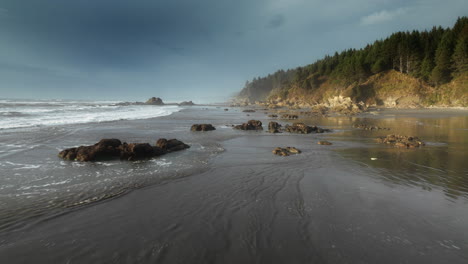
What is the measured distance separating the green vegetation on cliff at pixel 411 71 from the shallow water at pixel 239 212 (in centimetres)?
5695

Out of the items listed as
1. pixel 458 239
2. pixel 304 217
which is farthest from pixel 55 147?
pixel 458 239

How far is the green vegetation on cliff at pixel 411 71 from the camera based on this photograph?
161 feet

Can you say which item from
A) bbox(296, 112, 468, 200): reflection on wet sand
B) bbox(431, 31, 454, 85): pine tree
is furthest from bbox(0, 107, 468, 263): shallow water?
bbox(431, 31, 454, 85): pine tree

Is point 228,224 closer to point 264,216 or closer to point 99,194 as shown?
point 264,216

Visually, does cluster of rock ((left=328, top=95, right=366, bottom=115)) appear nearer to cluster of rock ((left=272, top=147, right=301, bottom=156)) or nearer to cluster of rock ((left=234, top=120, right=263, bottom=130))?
cluster of rock ((left=234, top=120, right=263, bottom=130))

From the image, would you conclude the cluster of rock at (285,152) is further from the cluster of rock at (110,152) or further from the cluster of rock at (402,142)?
the cluster of rock at (402,142)

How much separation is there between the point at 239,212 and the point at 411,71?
7905 cm

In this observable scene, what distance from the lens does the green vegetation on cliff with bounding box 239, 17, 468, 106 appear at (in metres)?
49.2

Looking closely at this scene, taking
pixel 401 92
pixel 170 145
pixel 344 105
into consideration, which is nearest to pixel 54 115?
pixel 170 145

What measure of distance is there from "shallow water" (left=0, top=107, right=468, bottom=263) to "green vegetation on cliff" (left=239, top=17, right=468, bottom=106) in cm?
5695

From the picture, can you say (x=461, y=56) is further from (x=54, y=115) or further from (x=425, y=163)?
(x=54, y=115)

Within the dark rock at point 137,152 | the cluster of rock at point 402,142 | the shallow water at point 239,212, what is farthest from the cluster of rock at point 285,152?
the cluster of rock at point 402,142

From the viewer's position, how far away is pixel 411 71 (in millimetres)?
62094

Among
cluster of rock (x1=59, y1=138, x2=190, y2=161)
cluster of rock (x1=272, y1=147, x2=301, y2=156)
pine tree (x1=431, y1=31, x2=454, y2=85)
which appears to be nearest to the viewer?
cluster of rock (x1=59, y1=138, x2=190, y2=161)
